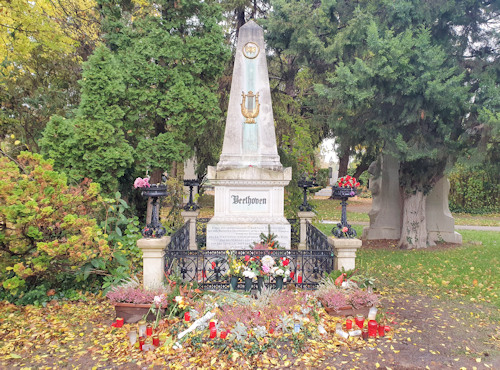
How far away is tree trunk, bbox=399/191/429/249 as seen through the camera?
10.3 m

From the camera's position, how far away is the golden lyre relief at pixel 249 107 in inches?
303

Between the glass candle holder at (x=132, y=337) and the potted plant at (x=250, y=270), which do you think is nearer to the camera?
the glass candle holder at (x=132, y=337)

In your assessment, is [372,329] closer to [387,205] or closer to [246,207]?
[246,207]

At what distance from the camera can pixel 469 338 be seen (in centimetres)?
438

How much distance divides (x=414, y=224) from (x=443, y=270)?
2864 mm

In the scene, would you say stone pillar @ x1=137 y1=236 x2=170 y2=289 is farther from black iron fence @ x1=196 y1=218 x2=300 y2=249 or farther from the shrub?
black iron fence @ x1=196 y1=218 x2=300 y2=249

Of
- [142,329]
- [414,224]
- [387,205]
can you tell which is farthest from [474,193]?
[142,329]

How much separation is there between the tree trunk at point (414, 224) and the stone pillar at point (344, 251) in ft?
18.7

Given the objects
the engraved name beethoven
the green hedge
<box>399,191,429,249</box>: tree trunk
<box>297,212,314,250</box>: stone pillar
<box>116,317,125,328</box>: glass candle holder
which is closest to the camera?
<box>116,317,125,328</box>: glass candle holder

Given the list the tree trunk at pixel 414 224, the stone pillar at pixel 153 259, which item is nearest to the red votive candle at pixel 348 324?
the stone pillar at pixel 153 259

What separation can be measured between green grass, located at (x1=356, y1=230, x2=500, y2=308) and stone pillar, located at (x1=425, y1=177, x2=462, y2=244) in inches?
23.0

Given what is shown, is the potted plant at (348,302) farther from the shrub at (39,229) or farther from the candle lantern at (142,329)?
the shrub at (39,229)

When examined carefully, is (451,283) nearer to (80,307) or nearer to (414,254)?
(414,254)

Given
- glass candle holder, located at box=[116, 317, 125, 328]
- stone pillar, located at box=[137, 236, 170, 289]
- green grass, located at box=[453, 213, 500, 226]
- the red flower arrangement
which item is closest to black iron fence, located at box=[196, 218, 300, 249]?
stone pillar, located at box=[137, 236, 170, 289]
